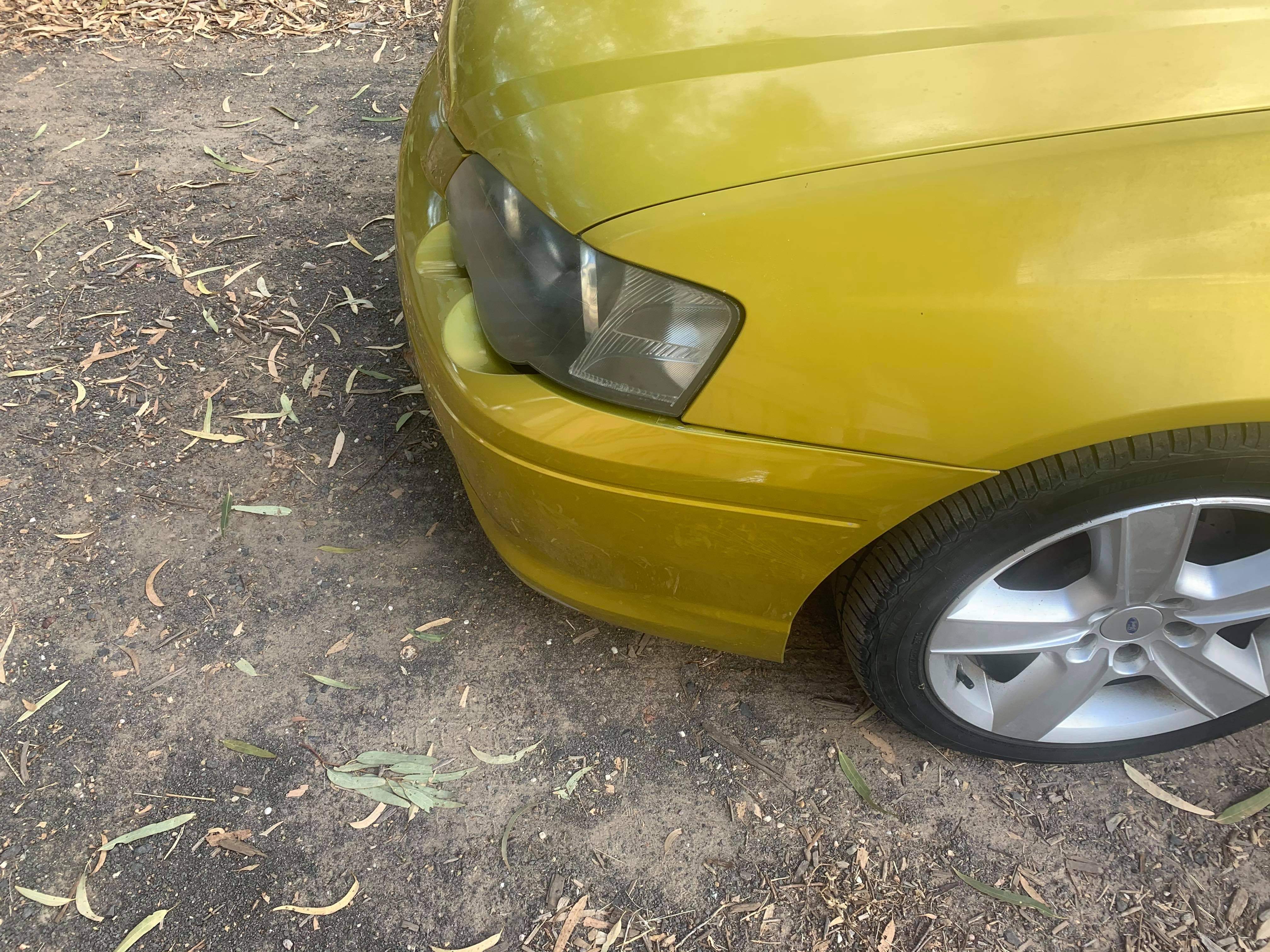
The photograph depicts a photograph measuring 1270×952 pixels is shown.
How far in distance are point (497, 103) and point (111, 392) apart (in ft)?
5.78

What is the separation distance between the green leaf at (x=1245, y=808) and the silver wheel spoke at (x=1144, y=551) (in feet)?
2.17

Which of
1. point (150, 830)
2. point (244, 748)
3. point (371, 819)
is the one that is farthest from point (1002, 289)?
point (150, 830)

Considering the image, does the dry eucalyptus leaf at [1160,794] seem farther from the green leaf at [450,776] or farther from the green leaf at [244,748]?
the green leaf at [244,748]

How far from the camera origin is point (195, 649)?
6.98 ft

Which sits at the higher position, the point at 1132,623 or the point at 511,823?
the point at 1132,623

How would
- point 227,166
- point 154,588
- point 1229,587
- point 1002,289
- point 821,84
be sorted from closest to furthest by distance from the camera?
point 1002,289
point 821,84
point 1229,587
point 154,588
point 227,166

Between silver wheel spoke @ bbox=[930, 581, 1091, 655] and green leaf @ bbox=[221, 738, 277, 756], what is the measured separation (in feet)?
4.75

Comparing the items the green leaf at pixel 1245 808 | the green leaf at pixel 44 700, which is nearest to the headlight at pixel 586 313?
the green leaf at pixel 44 700

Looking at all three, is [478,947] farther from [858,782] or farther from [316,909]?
[858,782]

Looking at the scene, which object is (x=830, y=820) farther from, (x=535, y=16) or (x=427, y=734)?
(x=535, y=16)

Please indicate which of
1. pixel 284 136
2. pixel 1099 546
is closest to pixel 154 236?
pixel 284 136

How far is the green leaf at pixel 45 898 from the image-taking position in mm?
1743

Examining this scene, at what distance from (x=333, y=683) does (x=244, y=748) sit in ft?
0.75

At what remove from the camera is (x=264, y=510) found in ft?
7.90
